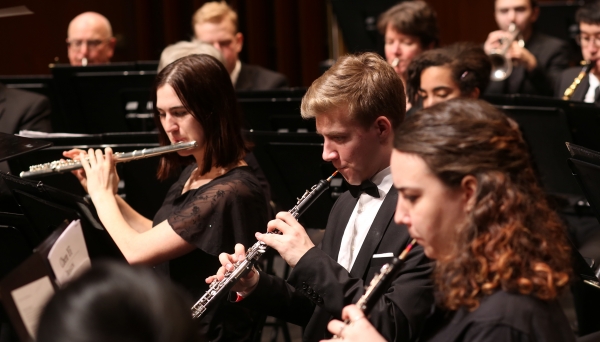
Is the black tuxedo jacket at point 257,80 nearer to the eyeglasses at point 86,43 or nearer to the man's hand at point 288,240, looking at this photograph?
the eyeglasses at point 86,43

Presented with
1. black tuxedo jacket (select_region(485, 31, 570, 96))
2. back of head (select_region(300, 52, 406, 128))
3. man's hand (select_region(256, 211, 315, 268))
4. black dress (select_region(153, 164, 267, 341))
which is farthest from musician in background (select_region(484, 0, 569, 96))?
man's hand (select_region(256, 211, 315, 268))

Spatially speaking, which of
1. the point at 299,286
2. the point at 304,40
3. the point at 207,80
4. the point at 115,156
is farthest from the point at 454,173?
the point at 304,40

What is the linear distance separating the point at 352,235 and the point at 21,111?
7.30ft

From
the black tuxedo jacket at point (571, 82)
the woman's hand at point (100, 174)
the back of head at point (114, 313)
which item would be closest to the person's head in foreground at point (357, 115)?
the woman's hand at point (100, 174)

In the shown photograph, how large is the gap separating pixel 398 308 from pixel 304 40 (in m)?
5.03

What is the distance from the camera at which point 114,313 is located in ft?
2.76

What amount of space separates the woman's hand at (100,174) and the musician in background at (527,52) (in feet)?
9.51

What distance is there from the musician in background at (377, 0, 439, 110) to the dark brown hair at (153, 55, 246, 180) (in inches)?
73.6

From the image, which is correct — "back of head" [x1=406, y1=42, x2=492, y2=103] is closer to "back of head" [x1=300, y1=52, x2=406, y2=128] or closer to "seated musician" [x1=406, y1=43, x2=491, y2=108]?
"seated musician" [x1=406, y1=43, x2=491, y2=108]

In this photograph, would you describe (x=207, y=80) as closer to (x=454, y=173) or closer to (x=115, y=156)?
(x=115, y=156)

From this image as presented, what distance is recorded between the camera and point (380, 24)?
4391mm

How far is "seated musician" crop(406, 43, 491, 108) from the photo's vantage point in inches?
134

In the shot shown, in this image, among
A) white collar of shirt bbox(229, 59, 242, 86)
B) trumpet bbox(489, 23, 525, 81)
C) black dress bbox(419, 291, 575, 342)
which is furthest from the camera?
white collar of shirt bbox(229, 59, 242, 86)

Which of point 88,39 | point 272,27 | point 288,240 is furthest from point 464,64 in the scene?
point 272,27
